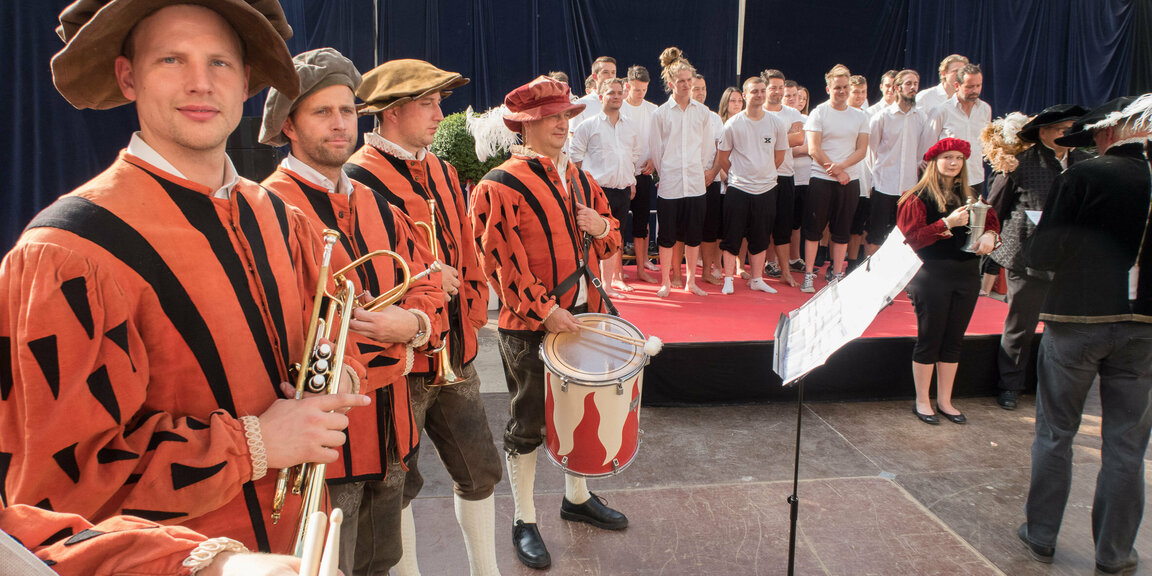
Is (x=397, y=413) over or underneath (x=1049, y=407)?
over

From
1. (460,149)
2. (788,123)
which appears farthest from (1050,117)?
(460,149)

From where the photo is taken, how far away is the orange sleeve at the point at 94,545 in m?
0.77

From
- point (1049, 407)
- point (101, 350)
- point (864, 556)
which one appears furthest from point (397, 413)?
point (1049, 407)

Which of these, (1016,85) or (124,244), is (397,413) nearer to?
(124,244)

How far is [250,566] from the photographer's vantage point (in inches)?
30.3

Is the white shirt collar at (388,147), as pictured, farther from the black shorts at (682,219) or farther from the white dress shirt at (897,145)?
the white dress shirt at (897,145)

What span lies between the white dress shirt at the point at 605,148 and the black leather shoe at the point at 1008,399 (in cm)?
343

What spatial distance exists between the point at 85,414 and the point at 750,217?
5.92 meters

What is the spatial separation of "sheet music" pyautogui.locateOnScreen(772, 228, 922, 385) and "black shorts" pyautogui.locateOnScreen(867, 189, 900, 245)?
473 centimetres

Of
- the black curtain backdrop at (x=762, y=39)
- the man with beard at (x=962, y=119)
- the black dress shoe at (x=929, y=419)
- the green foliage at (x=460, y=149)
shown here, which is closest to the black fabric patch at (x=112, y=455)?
the green foliage at (x=460, y=149)

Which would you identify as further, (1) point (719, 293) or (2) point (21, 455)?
(1) point (719, 293)

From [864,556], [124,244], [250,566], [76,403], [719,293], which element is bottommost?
[864,556]

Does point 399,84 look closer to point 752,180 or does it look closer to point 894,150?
point 752,180

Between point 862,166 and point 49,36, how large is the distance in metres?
7.67
